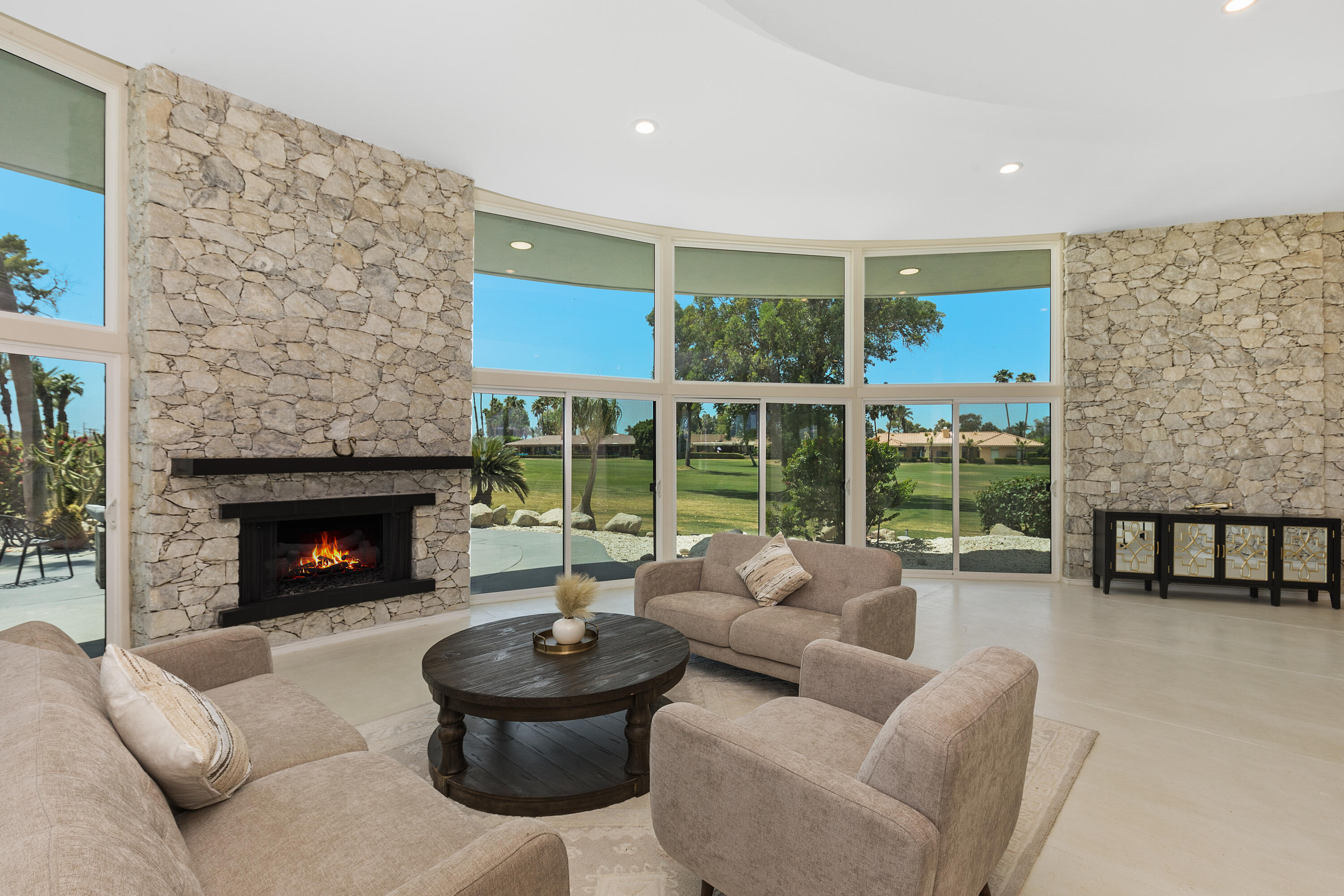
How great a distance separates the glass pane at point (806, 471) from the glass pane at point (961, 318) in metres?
0.78

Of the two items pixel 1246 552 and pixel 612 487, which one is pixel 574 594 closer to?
pixel 612 487

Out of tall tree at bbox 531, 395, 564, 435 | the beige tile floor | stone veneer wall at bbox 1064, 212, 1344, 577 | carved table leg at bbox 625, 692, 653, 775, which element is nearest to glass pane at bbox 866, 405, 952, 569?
the beige tile floor

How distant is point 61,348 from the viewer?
3.62 m

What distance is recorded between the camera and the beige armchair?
59.2 inches

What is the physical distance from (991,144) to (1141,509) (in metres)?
4.03

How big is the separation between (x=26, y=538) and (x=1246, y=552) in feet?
29.5

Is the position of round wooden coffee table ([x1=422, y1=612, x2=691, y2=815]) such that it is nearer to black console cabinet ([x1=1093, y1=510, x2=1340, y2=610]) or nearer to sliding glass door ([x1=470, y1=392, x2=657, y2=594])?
sliding glass door ([x1=470, y1=392, x2=657, y2=594])

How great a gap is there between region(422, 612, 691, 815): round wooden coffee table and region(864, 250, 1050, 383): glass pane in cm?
488

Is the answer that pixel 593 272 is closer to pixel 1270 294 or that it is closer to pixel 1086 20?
pixel 1086 20

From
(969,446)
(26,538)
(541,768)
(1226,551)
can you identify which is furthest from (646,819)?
(1226,551)

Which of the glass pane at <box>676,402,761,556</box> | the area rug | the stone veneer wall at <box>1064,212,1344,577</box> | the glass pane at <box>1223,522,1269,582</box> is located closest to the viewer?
the area rug

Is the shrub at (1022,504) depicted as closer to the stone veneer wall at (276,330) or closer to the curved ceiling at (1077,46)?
the curved ceiling at (1077,46)

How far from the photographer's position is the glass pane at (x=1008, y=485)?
675cm

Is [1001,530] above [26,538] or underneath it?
underneath
